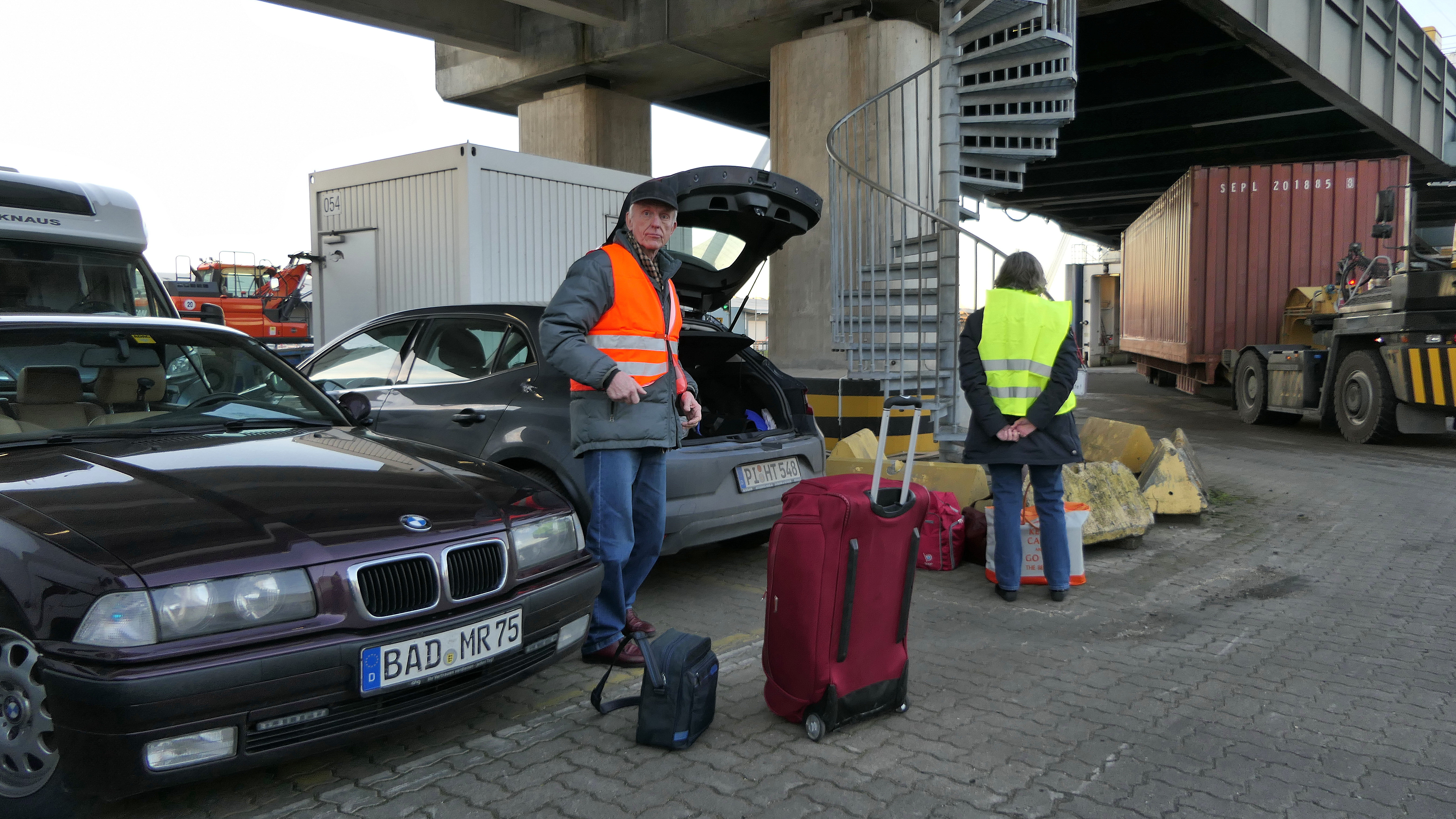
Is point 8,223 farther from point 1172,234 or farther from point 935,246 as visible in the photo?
point 1172,234

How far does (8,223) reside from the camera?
19.1 feet

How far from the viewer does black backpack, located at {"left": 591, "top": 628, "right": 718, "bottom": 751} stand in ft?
9.32

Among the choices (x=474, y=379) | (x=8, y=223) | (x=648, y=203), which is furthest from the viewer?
(x=8, y=223)

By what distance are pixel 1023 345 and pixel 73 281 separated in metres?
6.21

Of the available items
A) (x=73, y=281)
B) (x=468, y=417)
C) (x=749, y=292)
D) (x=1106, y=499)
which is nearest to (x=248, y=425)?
(x=468, y=417)

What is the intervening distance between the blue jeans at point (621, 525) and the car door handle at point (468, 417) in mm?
937

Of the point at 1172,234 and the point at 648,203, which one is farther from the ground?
the point at 1172,234

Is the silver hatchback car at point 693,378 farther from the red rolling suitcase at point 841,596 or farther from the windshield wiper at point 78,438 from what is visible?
the red rolling suitcase at point 841,596

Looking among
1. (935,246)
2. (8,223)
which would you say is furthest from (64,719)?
(935,246)

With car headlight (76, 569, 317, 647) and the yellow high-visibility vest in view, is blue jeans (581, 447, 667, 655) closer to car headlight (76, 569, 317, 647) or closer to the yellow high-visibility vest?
car headlight (76, 569, 317, 647)

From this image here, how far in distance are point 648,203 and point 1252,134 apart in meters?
19.4

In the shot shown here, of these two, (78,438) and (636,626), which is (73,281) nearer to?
(78,438)

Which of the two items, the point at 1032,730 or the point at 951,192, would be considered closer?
the point at 1032,730

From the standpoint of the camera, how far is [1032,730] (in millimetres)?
3027
